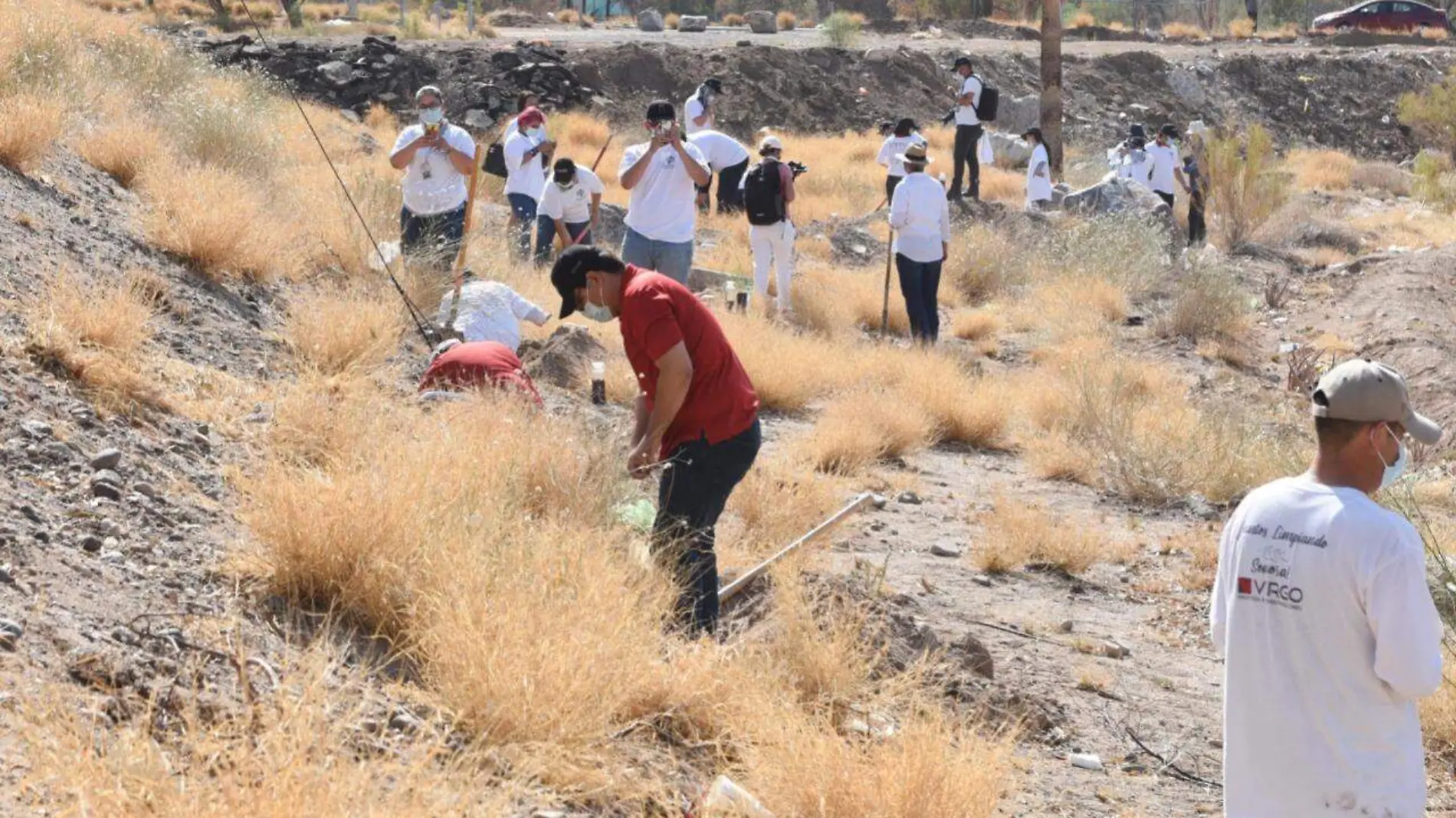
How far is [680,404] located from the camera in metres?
5.89

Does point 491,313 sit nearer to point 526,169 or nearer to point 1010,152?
point 526,169

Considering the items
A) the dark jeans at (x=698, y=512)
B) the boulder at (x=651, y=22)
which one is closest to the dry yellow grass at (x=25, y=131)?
the dark jeans at (x=698, y=512)

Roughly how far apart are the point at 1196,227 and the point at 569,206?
1172cm

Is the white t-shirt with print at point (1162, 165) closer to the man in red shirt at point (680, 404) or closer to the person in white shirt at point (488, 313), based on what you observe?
the person in white shirt at point (488, 313)

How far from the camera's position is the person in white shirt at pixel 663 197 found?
11.0 m

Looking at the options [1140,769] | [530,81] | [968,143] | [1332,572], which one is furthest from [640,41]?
[1332,572]

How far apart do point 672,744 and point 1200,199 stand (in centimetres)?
1851

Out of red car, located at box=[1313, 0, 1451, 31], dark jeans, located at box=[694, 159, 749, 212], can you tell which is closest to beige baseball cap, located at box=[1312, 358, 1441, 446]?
dark jeans, located at box=[694, 159, 749, 212]

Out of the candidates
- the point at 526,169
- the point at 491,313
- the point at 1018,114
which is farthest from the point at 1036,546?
the point at 1018,114

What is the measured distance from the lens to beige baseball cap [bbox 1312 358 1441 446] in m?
3.64

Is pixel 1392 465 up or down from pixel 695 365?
up

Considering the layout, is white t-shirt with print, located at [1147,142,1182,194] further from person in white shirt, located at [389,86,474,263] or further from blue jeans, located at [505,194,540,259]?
person in white shirt, located at [389,86,474,263]

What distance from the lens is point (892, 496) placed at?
977 centimetres

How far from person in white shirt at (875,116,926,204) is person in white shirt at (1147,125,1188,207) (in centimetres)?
380
